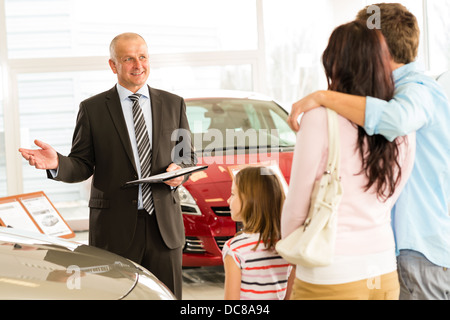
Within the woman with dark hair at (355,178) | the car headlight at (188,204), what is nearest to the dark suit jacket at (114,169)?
the woman with dark hair at (355,178)

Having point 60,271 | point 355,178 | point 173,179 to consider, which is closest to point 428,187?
point 355,178

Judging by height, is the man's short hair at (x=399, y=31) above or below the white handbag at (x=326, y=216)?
above

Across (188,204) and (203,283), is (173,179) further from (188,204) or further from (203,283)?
(203,283)

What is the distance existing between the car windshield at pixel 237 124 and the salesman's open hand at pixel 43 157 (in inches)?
93.0

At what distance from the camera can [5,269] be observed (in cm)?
165

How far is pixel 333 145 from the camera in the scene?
1558 millimetres

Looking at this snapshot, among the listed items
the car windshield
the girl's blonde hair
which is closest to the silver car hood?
the girl's blonde hair

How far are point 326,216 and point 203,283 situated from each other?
3.10m

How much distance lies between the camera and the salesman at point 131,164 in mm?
2711

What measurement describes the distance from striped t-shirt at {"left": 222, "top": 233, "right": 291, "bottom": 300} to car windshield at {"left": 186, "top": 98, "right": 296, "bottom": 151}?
2851 millimetres

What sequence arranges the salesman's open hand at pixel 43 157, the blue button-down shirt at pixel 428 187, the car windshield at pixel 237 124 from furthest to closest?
the car windshield at pixel 237 124 < the salesman's open hand at pixel 43 157 < the blue button-down shirt at pixel 428 187

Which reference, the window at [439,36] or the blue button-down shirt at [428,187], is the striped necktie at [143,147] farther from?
the window at [439,36]

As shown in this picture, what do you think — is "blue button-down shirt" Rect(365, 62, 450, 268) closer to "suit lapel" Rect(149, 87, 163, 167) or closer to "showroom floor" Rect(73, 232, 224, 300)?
"suit lapel" Rect(149, 87, 163, 167)

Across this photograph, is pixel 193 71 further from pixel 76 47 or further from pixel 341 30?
pixel 341 30
